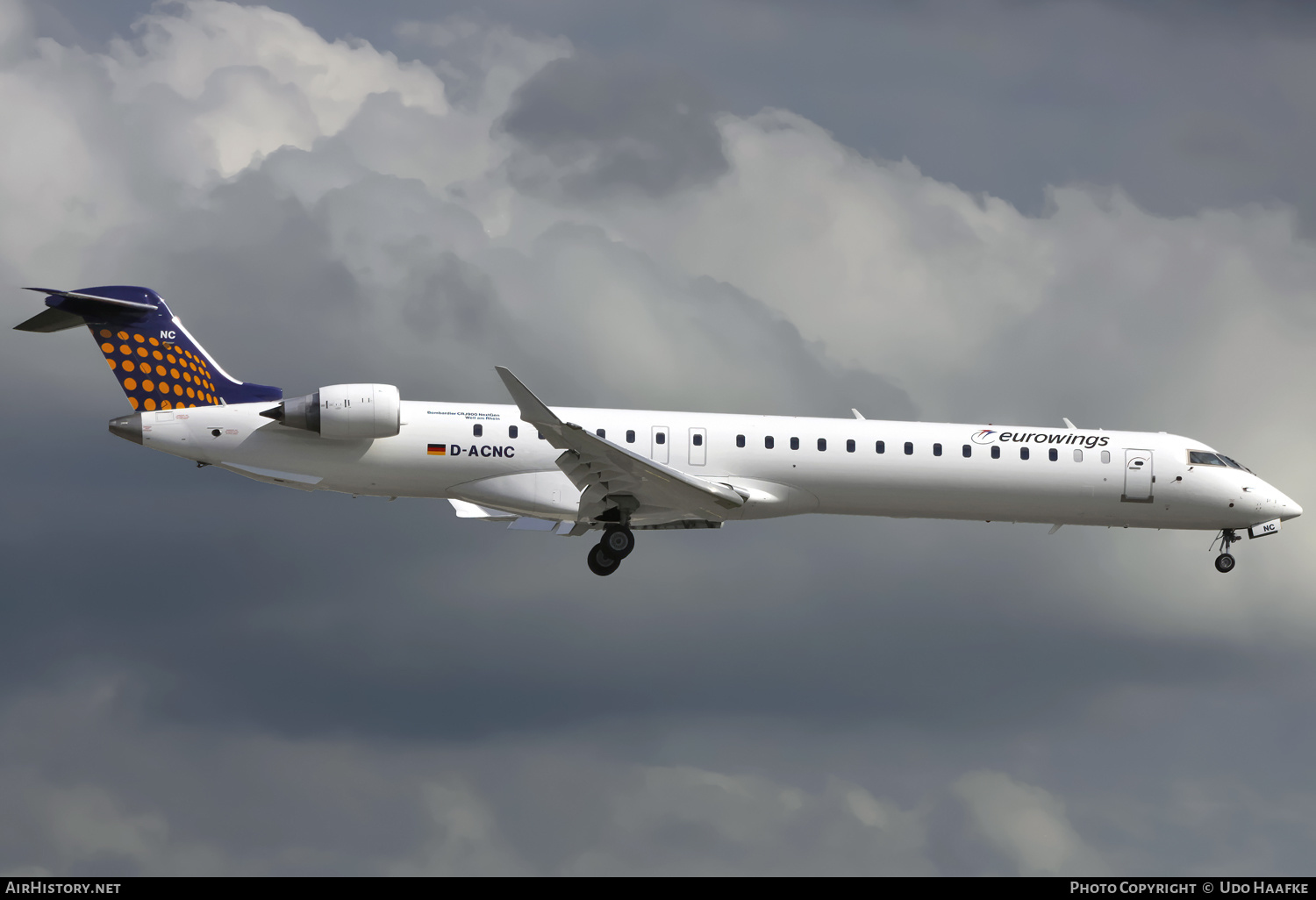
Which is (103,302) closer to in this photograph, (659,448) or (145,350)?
(145,350)

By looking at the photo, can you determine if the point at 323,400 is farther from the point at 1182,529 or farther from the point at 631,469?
the point at 1182,529

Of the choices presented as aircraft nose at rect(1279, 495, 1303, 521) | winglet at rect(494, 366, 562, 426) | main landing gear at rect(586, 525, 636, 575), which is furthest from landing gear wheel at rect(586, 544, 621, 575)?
aircraft nose at rect(1279, 495, 1303, 521)

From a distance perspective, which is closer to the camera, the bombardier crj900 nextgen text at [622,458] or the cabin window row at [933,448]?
the bombardier crj900 nextgen text at [622,458]

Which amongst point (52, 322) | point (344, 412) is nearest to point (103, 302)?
point (52, 322)

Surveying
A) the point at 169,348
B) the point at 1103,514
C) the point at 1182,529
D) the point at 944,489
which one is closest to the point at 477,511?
the point at 169,348

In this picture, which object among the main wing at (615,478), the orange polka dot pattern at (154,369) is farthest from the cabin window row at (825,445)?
the orange polka dot pattern at (154,369)

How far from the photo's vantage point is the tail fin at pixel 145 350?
1236 inches

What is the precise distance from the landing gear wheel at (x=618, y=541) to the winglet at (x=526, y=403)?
399 centimetres

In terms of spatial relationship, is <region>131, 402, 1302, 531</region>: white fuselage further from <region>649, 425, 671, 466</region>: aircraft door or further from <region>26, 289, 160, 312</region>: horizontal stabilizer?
<region>26, 289, 160, 312</region>: horizontal stabilizer

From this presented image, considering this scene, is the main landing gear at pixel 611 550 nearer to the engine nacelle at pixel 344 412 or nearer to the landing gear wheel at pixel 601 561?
the landing gear wheel at pixel 601 561

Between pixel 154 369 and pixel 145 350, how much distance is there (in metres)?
0.50

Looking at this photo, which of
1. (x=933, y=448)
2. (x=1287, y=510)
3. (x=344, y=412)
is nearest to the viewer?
(x=344, y=412)

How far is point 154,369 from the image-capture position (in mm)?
31562

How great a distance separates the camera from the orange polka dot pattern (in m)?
31.4
